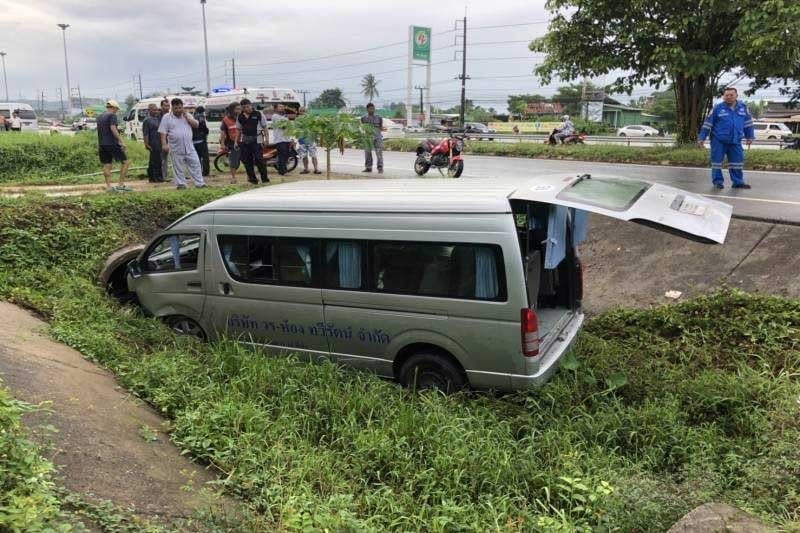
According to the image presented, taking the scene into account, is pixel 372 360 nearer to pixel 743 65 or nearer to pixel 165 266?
pixel 165 266

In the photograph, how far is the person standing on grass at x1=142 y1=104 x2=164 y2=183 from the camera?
11.6m

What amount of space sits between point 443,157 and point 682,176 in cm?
526

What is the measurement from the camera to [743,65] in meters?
15.0

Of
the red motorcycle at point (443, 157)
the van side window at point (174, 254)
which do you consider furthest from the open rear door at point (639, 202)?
the red motorcycle at point (443, 157)

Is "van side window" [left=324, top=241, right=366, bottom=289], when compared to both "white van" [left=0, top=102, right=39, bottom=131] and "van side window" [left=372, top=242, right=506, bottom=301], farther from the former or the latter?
"white van" [left=0, top=102, right=39, bottom=131]

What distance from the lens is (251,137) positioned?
36.8 feet

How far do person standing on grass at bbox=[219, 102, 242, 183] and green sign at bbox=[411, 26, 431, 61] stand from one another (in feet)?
149

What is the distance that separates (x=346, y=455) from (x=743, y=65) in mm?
15619

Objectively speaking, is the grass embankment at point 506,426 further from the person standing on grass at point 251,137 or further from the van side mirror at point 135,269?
the person standing on grass at point 251,137

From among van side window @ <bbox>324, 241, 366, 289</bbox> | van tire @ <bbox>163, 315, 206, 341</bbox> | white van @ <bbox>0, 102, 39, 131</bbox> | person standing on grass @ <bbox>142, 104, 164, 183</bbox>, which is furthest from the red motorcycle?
white van @ <bbox>0, 102, 39, 131</bbox>

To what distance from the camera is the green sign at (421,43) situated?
179 feet

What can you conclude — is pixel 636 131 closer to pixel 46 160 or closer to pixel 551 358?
pixel 46 160

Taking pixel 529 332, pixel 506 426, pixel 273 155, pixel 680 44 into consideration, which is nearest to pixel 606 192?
pixel 529 332

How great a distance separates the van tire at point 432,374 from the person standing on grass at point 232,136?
26.4ft
